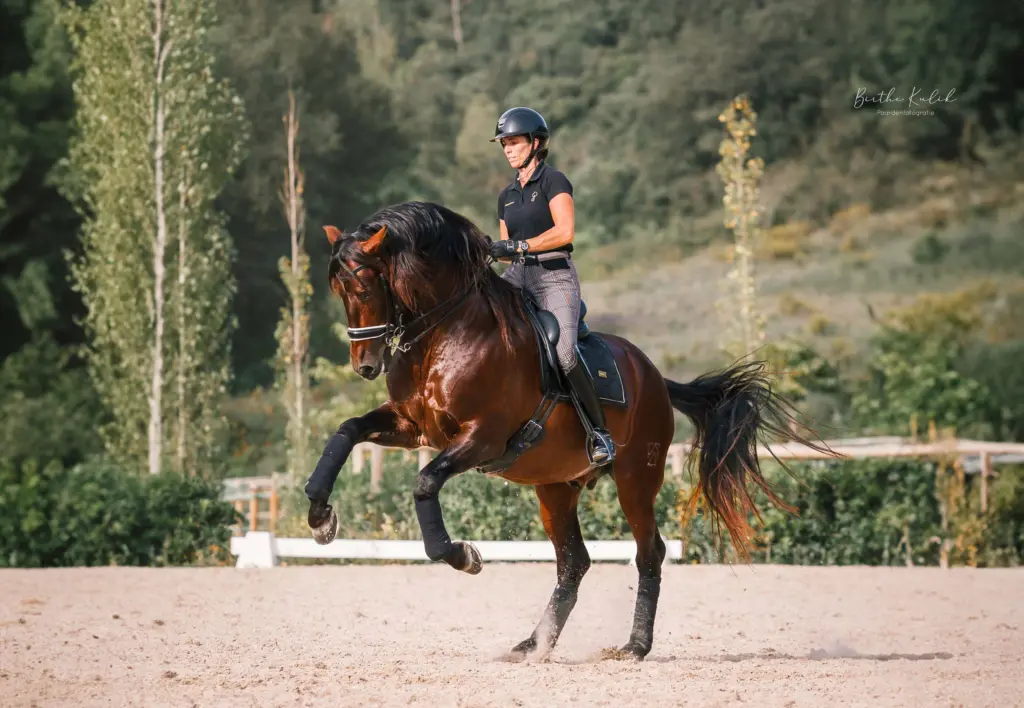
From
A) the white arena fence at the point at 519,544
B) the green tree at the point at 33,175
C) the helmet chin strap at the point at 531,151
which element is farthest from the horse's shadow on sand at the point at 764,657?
the green tree at the point at 33,175

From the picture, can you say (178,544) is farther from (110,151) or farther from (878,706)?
(878,706)

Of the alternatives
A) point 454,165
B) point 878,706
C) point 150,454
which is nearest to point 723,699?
point 878,706

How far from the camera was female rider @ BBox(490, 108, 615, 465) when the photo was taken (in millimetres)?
6879

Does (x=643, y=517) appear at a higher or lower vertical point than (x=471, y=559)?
higher

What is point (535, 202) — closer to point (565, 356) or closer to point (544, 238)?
point (544, 238)

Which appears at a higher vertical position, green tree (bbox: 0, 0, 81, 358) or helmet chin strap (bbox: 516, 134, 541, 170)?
green tree (bbox: 0, 0, 81, 358)

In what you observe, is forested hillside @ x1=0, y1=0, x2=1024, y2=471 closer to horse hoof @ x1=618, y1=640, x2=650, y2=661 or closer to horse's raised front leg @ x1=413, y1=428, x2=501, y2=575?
horse hoof @ x1=618, y1=640, x2=650, y2=661

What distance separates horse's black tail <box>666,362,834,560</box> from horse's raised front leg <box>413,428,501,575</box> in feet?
7.41

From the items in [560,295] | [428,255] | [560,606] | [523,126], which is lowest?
[560,606]

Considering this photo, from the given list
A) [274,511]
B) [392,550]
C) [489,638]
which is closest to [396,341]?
[489,638]

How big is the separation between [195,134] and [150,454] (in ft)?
16.1

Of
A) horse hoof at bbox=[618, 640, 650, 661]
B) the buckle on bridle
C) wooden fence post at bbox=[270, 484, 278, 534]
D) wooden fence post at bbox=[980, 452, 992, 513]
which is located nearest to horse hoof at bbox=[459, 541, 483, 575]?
the buckle on bridle

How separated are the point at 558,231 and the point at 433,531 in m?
1.77

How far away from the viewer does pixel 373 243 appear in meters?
6.33
